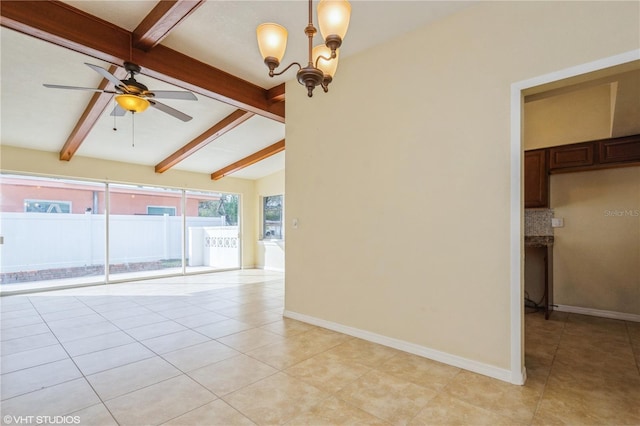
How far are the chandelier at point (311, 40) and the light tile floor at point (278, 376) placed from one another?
6.61ft

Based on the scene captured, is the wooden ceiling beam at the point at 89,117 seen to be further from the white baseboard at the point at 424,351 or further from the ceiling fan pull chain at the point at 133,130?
the white baseboard at the point at 424,351

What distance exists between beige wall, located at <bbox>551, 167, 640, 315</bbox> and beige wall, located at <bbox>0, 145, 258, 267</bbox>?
6.75 meters

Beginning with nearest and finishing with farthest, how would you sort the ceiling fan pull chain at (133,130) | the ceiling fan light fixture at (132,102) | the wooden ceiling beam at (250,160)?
the ceiling fan light fixture at (132,102), the ceiling fan pull chain at (133,130), the wooden ceiling beam at (250,160)

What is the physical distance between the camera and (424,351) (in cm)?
277

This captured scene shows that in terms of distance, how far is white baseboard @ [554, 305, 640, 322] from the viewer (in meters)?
3.67

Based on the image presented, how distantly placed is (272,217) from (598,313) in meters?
6.77

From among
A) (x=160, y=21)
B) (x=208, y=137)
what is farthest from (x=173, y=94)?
(x=208, y=137)

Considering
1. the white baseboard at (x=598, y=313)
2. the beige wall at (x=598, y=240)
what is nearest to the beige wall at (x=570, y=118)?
the beige wall at (x=598, y=240)

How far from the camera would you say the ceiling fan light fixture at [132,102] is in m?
3.06

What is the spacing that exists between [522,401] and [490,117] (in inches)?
80.1

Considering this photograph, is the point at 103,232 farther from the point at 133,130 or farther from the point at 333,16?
the point at 333,16

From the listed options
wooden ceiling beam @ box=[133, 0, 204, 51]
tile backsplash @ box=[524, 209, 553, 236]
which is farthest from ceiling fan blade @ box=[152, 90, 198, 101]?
tile backsplash @ box=[524, 209, 553, 236]

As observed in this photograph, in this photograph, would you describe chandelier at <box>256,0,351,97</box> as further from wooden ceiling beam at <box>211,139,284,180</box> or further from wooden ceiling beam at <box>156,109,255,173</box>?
wooden ceiling beam at <box>211,139,284,180</box>

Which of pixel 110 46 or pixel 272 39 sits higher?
pixel 110 46
